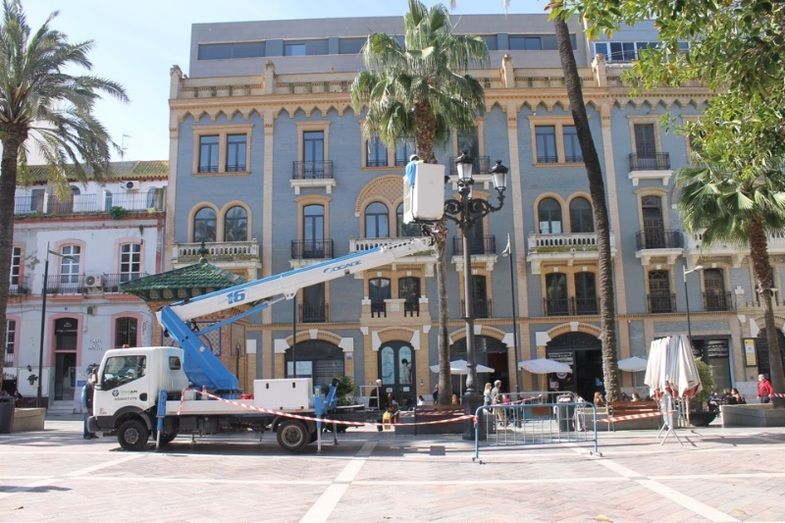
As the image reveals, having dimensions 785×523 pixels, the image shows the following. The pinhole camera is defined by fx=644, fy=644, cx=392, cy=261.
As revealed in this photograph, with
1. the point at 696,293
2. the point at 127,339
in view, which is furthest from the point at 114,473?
the point at 696,293

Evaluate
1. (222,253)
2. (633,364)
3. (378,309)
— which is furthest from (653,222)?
(222,253)

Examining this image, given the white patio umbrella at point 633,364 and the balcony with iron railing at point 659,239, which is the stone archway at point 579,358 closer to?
the white patio umbrella at point 633,364

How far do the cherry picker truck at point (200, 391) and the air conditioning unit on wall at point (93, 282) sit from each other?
19132 millimetres

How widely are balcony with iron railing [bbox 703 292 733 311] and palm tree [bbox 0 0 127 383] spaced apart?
26034 millimetres

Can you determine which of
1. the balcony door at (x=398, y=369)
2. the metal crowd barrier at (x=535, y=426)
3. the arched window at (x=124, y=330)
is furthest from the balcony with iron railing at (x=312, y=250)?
the metal crowd barrier at (x=535, y=426)

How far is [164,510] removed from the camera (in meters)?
7.75

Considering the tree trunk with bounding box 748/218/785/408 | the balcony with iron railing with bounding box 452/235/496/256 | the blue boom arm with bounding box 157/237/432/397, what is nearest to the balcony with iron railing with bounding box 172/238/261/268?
the balcony with iron railing with bounding box 452/235/496/256

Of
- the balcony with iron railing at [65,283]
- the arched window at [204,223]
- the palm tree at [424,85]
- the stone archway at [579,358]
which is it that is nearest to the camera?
the palm tree at [424,85]

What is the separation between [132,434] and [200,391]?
1.85m

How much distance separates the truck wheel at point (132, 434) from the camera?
1391 cm

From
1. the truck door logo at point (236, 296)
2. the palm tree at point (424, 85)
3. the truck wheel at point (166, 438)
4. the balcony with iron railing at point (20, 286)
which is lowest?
the truck wheel at point (166, 438)

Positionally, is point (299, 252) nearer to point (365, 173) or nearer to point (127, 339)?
point (365, 173)

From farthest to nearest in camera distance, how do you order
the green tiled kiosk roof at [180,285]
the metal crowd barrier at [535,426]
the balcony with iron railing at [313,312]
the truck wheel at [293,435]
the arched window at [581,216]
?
1. the arched window at [581,216]
2. the balcony with iron railing at [313,312]
3. the green tiled kiosk roof at [180,285]
4. the metal crowd barrier at [535,426]
5. the truck wheel at [293,435]

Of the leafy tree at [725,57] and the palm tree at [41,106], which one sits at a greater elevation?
the palm tree at [41,106]
